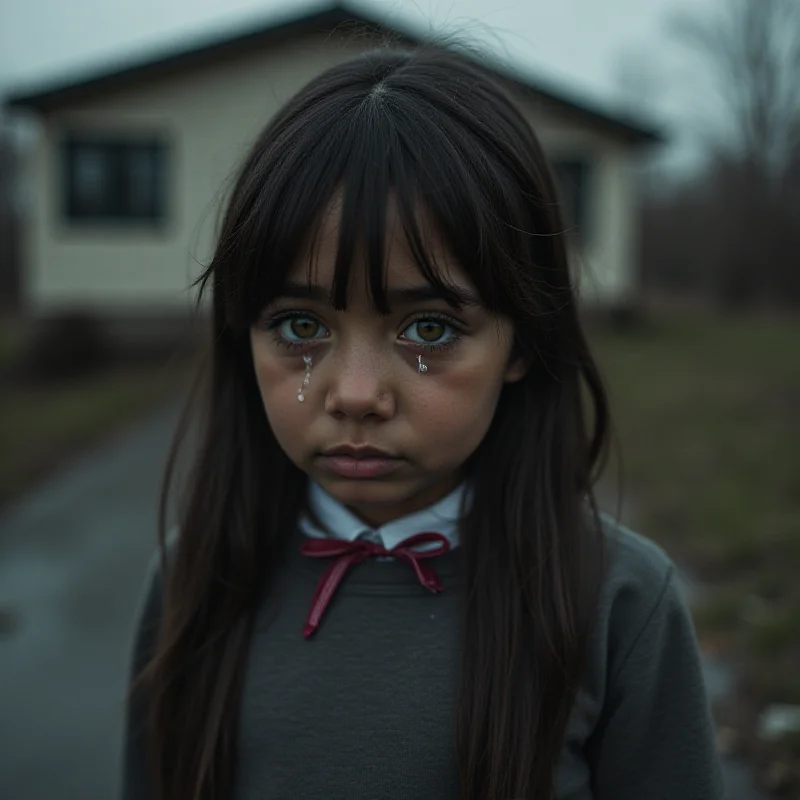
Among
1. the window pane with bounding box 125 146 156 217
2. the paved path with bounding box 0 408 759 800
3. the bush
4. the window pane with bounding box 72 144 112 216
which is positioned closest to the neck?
the paved path with bounding box 0 408 759 800

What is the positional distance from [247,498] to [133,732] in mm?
496

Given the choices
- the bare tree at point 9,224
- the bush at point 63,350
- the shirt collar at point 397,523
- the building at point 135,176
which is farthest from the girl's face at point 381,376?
the bare tree at point 9,224

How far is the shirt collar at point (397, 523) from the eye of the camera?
156cm

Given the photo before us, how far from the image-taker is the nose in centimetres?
131

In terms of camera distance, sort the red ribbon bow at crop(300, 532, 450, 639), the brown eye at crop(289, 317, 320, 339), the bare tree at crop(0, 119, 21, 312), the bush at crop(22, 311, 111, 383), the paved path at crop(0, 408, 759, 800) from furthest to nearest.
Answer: the bare tree at crop(0, 119, 21, 312) → the bush at crop(22, 311, 111, 383) → the paved path at crop(0, 408, 759, 800) → the red ribbon bow at crop(300, 532, 450, 639) → the brown eye at crop(289, 317, 320, 339)

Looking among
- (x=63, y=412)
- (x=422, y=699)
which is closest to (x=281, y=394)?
(x=422, y=699)

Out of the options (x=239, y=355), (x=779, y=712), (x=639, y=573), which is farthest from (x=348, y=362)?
(x=779, y=712)

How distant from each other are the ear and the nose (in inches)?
10.4

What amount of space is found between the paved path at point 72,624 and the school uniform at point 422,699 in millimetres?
1746

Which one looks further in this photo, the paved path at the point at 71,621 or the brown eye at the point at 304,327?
the paved path at the point at 71,621

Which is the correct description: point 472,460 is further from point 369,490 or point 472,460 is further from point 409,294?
point 409,294

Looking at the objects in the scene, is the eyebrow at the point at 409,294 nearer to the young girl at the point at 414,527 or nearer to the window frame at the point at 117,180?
the young girl at the point at 414,527

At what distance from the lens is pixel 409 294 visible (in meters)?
1.31

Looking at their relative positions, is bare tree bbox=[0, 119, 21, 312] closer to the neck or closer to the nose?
the neck
